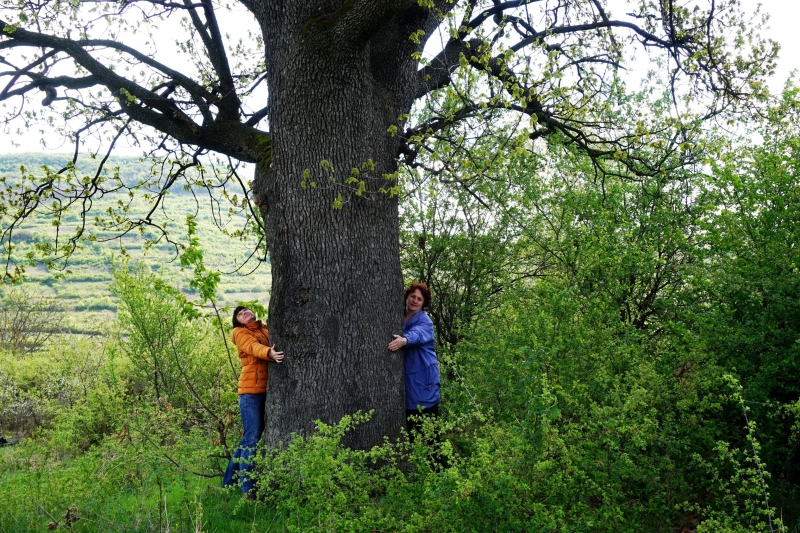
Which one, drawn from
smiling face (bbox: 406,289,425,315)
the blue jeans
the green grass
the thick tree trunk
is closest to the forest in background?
the green grass

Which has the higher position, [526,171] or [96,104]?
Answer: [96,104]

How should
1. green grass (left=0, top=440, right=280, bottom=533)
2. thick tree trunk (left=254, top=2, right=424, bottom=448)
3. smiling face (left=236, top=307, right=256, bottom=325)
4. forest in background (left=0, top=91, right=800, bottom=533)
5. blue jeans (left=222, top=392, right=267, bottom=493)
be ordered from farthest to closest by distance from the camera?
smiling face (left=236, top=307, right=256, bottom=325)
blue jeans (left=222, top=392, right=267, bottom=493)
thick tree trunk (left=254, top=2, right=424, bottom=448)
green grass (left=0, top=440, right=280, bottom=533)
forest in background (left=0, top=91, right=800, bottom=533)

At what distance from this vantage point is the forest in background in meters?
3.49

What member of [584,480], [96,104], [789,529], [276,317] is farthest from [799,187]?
[96,104]

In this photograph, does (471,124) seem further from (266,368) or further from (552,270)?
(552,270)

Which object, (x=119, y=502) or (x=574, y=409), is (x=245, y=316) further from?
(x=574, y=409)

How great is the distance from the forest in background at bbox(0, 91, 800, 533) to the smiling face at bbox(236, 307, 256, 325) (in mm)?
443

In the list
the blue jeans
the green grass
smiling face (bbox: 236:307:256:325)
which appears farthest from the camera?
smiling face (bbox: 236:307:256:325)

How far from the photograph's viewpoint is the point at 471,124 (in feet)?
16.8

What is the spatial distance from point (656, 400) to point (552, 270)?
442cm

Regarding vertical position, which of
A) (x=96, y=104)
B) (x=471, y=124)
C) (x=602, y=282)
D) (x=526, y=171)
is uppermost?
(x=96, y=104)

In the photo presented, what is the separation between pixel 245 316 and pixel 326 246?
146 centimetres

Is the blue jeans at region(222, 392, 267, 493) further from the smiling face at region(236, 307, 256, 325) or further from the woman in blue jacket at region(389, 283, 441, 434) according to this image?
the woman in blue jacket at region(389, 283, 441, 434)

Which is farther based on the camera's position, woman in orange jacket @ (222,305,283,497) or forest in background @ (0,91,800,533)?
woman in orange jacket @ (222,305,283,497)
